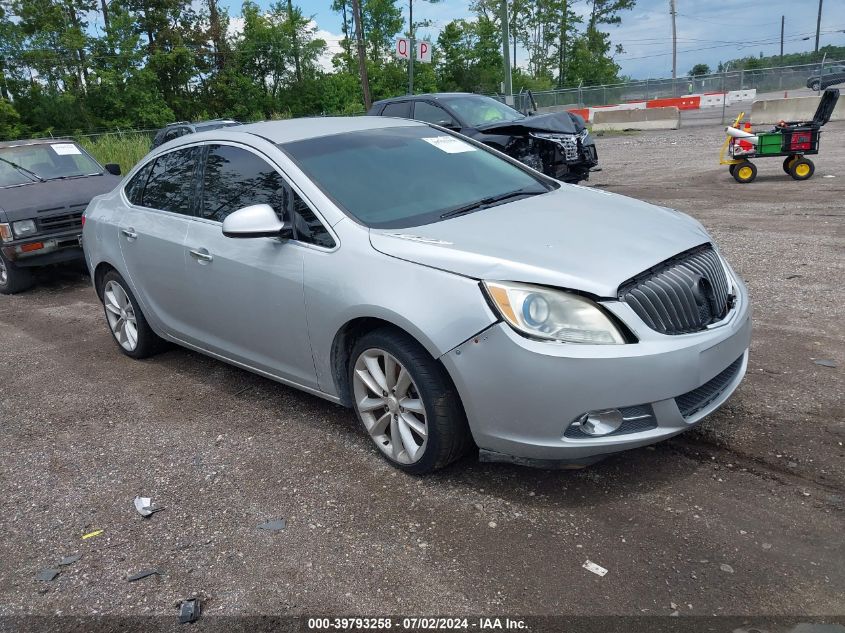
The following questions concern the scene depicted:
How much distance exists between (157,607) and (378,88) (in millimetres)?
47027

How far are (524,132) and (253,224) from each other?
27.8 feet

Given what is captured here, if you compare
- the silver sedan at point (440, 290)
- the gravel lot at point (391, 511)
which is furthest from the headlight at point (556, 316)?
the gravel lot at point (391, 511)

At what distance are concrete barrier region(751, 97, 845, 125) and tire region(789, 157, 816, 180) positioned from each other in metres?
9.73

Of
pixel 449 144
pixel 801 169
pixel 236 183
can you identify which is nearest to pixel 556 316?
pixel 449 144

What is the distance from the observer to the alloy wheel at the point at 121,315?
5.66m

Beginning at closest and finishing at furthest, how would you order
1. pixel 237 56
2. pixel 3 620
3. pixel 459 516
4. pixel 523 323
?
pixel 3 620
pixel 523 323
pixel 459 516
pixel 237 56

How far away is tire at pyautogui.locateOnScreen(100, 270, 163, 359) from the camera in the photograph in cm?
553

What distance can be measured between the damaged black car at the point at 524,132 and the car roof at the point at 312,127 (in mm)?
6767

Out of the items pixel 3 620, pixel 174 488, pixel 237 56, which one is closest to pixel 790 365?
pixel 174 488

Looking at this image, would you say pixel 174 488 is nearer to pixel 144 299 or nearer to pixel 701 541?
pixel 144 299

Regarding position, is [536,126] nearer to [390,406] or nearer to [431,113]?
[431,113]

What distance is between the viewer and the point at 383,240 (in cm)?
358

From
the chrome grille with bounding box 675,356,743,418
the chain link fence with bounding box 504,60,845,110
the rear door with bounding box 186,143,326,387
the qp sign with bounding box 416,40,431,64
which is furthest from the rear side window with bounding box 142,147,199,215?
the chain link fence with bounding box 504,60,845,110

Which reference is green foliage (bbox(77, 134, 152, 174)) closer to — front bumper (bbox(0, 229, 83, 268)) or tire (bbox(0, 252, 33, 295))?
tire (bbox(0, 252, 33, 295))
